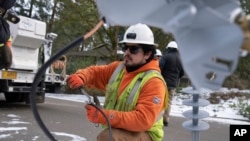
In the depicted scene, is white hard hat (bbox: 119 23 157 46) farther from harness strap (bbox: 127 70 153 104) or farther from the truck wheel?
the truck wheel

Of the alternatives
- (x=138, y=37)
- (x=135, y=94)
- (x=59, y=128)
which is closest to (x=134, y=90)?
(x=135, y=94)

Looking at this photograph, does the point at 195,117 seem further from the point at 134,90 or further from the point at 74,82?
the point at 74,82

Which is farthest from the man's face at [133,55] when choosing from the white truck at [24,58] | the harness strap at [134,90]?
the white truck at [24,58]

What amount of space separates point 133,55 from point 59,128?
18.2ft

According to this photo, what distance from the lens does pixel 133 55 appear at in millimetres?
2732

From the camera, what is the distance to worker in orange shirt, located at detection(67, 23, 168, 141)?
8.39 feet

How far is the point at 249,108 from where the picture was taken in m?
12.4

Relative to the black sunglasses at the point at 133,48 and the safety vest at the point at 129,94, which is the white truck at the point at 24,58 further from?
the black sunglasses at the point at 133,48

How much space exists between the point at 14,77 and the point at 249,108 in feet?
22.4

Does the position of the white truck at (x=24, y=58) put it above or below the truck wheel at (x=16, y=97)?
above

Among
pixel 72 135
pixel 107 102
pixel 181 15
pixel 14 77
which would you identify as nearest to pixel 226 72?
pixel 181 15

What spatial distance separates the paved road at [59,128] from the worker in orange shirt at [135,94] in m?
4.26

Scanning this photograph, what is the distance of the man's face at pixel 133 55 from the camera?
272 centimetres

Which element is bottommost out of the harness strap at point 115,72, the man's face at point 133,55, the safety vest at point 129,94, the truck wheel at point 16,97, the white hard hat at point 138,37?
the truck wheel at point 16,97
